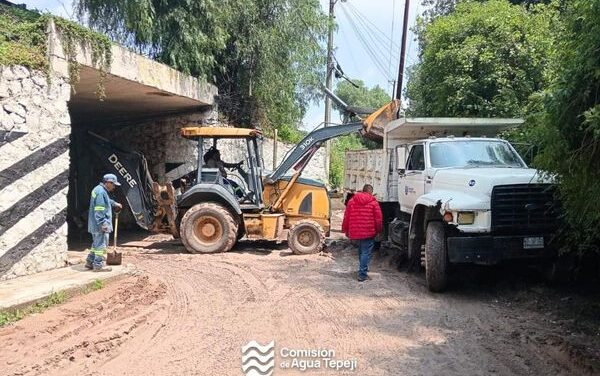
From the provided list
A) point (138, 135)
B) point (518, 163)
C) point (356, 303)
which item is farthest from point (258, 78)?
point (356, 303)

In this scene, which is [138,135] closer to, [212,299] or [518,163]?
Answer: [212,299]

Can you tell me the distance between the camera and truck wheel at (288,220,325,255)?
38.5 ft

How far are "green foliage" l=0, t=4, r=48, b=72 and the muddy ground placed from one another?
3.52m

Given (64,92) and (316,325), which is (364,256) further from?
(64,92)

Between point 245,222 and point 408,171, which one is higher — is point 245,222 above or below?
below

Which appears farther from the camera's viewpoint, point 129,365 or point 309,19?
point 309,19

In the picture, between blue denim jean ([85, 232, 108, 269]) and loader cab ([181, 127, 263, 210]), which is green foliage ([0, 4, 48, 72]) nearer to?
blue denim jean ([85, 232, 108, 269])

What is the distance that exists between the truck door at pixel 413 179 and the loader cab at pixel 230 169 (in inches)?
126

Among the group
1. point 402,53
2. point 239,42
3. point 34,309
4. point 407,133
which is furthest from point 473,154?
point 402,53

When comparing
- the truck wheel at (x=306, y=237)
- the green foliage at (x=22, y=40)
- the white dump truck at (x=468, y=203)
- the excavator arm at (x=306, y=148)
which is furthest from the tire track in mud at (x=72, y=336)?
the excavator arm at (x=306, y=148)

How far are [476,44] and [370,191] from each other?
6.48 metres

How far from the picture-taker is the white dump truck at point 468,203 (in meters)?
7.64

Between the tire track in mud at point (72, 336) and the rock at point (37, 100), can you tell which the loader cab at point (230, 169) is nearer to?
the rock at point (37, 100)

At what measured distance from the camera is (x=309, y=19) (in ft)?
58.0
